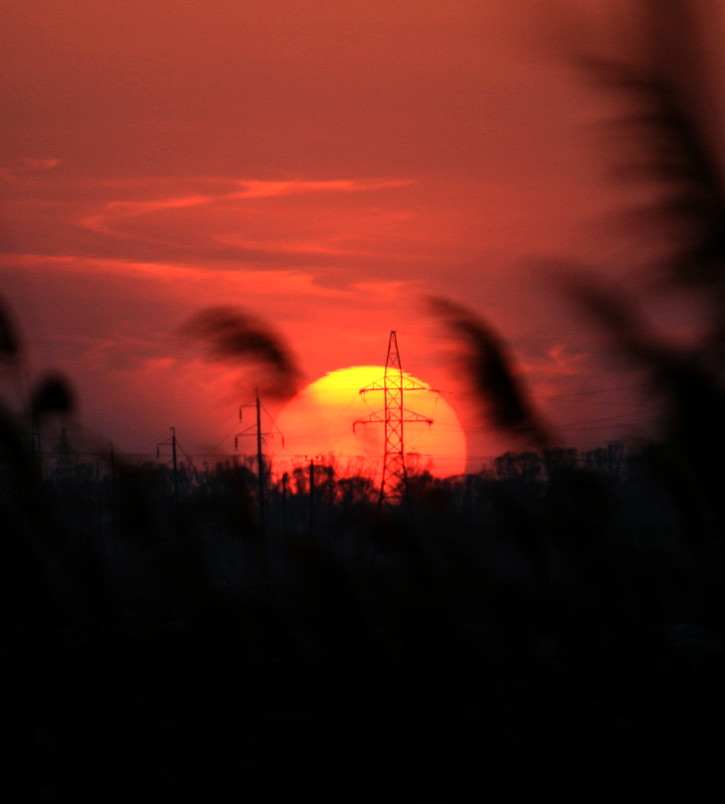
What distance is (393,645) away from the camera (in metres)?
3.48

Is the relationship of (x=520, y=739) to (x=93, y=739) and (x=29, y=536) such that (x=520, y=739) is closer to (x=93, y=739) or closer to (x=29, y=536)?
(x=93, y=739)

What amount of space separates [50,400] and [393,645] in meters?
1.59

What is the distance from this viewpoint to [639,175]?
2.49m

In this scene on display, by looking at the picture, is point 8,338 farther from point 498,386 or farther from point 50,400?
point 498,386

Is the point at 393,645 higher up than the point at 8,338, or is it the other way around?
the point at 8,338

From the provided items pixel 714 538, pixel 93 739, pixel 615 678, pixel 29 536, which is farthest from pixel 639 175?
pixel 93 739

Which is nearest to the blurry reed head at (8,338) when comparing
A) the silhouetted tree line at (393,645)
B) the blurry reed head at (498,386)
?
the silhouetted tree line at (393,645)

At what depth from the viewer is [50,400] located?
396cm

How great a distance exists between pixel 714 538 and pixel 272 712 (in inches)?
62.9

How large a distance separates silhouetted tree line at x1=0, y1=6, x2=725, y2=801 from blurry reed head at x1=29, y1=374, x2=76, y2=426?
12mm

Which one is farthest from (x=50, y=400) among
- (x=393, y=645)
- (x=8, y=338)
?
Answer: (x=393, y=645)

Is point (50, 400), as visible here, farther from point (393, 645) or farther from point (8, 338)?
point (393, 645)

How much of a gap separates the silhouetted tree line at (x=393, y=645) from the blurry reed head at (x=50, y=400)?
0.5 inches

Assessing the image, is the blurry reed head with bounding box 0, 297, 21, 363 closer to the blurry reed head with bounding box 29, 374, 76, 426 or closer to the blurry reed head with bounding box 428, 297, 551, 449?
the blurry reed head with bounding box 29, 374, 76, 426
